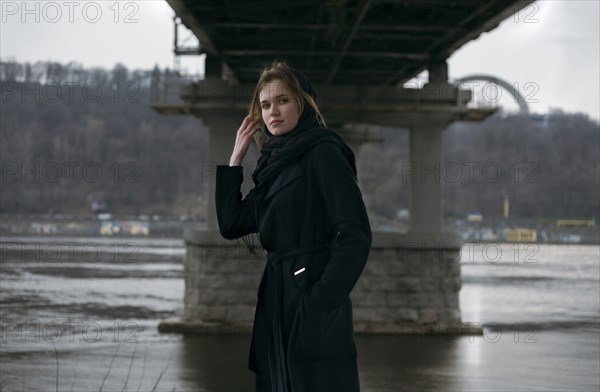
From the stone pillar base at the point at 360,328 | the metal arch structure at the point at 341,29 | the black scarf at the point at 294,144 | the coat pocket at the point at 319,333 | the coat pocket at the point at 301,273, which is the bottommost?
the stone pillar base at the point at 360,328

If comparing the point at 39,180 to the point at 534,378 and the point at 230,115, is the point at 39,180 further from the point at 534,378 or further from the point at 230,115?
the point at 534,378

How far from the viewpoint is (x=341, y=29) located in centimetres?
1823

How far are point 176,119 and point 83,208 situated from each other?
65.4 feet

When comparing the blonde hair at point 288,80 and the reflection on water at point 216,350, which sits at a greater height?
the blonde hair at point 288,80

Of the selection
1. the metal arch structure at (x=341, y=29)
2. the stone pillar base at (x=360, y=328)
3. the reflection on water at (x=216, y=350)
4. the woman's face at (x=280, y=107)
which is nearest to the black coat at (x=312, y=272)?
the woman's face at (x=280, y=107)

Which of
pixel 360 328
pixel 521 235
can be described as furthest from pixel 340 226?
pixel 521 235

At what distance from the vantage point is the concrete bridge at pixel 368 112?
19047 millimetres

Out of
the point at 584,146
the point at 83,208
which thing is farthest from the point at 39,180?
the point at 584,146

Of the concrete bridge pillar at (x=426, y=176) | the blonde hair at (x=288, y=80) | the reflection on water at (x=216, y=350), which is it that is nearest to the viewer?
the blonde hair at (x=288, y=80)

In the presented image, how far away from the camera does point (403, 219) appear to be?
11931 centimetres

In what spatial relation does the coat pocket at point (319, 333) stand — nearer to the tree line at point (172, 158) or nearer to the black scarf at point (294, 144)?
the black scarf at point (294, 144)

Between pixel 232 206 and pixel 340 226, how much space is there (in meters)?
0.64

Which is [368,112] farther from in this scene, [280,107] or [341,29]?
[280,107]

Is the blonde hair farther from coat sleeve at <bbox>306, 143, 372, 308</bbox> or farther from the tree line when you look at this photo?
the tree line
